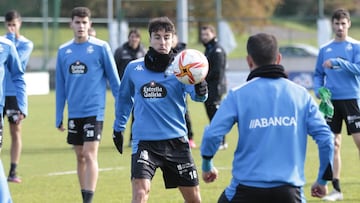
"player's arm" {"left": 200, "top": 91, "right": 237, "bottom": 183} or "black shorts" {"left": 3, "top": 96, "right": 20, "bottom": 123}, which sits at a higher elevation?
"player's arm" {"left": 200, "top": 91, "right": 237, "bottom": 183}

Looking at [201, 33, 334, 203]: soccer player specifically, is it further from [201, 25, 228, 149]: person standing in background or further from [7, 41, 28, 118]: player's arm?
[201, 25, 228, 149]: person standing in background

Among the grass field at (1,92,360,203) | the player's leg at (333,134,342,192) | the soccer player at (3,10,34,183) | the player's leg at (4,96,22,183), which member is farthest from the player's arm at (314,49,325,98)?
the player's leg at (4,96,22,183)

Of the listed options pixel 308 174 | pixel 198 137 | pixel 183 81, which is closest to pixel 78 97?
pixel 183 81

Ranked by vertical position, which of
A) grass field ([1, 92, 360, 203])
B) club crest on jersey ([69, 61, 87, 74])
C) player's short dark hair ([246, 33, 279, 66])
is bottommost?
grass field ([1, 92, 360, 203])

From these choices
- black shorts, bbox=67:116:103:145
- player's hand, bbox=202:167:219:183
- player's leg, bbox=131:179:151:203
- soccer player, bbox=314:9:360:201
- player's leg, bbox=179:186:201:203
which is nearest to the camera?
player's hand, bbox=202:167:219:183

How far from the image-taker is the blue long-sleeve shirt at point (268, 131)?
5.93m

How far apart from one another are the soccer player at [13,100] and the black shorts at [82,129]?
2.64 m

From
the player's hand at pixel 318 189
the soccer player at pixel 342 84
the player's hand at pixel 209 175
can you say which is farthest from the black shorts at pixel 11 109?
the player's hand at pixel 318 189

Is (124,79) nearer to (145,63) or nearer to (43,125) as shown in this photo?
(145,63)

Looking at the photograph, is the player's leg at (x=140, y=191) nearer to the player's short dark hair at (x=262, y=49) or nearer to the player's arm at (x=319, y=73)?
the player's short dark hair at (x=262, y=49)

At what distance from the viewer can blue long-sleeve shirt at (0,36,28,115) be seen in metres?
8.78

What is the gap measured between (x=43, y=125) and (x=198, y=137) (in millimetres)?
4908

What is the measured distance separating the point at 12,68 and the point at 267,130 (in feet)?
13.5

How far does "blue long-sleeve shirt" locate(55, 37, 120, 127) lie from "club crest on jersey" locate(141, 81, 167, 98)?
1.89 meters
